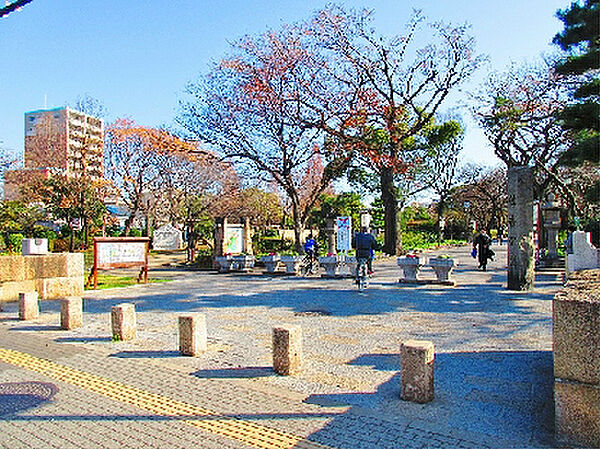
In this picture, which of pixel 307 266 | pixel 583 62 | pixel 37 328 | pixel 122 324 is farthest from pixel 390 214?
pixel 122 324

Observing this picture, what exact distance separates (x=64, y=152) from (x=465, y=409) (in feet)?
105

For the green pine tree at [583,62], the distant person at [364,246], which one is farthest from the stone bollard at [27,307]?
the green pine tree at [583,62]

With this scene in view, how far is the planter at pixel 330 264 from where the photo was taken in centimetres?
1670

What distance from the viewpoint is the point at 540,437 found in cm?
376

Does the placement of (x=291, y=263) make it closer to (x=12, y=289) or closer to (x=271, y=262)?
(x=271, y=262)

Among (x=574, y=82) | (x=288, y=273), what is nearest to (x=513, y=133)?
(x=574, y=82)

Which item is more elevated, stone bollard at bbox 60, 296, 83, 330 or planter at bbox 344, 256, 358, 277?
planter at bbox 344, 256, 358, 277

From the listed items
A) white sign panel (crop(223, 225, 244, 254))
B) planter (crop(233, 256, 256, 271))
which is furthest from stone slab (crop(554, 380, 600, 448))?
white sign panel (crop(223, 225, 244, 254))

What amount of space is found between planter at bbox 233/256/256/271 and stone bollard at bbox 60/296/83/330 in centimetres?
1185

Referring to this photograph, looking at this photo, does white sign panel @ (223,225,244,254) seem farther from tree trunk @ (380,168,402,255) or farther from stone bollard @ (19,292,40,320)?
stone bollard @ (19,292,40,320)

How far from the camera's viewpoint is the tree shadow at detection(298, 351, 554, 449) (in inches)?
150

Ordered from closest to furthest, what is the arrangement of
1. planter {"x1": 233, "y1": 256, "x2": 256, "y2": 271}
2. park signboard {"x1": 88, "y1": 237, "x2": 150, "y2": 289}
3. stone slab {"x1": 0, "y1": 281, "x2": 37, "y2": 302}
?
stone slab {"x1": 0, "y1": 281, "x2": 37, "y2": 302}
park signboard {"x1": 88, "y1": 237, "x2": 150, "y2": 289}
planter {"x1": 233, "y1": 256, "x2": 256, "y2": 271}

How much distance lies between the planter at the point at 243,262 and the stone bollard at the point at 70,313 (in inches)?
466

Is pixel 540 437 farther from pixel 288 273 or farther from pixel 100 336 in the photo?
pixel 288 273
